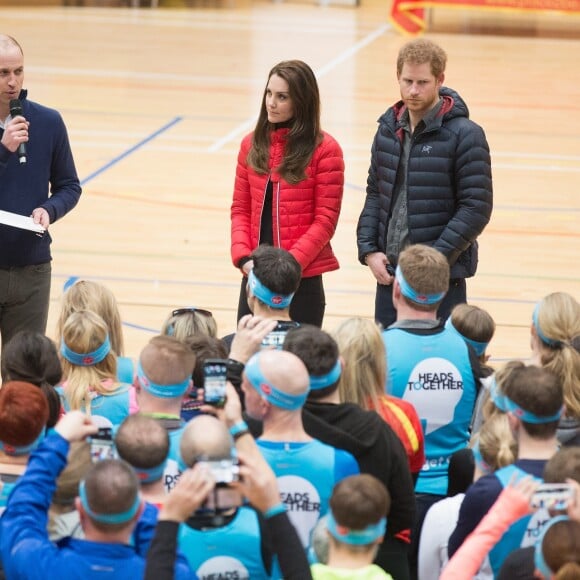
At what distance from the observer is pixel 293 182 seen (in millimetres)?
5910

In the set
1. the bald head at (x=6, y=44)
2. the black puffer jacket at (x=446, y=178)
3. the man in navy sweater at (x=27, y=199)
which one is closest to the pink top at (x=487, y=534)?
the black puffer jacket at (x=446, y=178)

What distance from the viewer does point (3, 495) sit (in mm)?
3551

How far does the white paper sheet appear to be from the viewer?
18.0 ft

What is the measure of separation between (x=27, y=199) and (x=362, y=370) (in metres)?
2.30

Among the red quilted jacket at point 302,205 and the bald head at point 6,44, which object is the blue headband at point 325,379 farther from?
the bald head at point 6,44

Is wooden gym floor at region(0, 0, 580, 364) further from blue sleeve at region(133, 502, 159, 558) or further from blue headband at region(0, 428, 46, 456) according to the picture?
blue sleeve at region(133, 502, 159, 558)

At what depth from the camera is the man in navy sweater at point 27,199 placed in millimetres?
5594

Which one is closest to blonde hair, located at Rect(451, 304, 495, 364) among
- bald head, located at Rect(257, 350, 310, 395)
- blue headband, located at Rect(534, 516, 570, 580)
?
bald head, located at Rect(257, 350, 310, 395)

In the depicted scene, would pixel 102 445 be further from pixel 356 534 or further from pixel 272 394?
pixel 356 534

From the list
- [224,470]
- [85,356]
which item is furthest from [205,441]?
[85,356]

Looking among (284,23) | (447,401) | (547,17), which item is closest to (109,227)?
(447,401)

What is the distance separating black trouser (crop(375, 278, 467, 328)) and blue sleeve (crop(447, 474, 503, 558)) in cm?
244

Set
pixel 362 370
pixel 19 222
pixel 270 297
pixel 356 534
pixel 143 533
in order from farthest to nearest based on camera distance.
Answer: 1. pixel 19 222
2. pixel 270 297
3. pixel 362 370
4. pixel 143 533
5. pixel 356 534

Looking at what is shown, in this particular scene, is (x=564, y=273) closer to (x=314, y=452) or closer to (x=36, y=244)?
(x=36, y=244)
